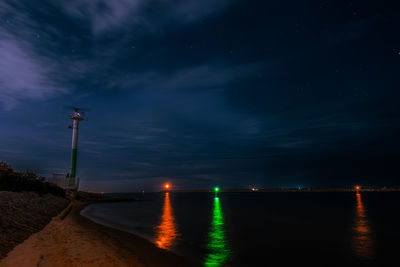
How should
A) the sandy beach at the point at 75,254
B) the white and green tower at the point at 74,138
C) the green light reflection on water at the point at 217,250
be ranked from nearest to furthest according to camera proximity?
the sandy beach at the point at 75,254 < the green light reflection on water at the point at 217,250 < the white and green tower at the point at 74,138

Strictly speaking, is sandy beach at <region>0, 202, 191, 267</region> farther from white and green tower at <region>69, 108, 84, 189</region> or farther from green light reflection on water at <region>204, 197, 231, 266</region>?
white and green tower at <region>69, 108, 84, 189</region>

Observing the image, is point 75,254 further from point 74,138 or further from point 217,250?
point 74,138

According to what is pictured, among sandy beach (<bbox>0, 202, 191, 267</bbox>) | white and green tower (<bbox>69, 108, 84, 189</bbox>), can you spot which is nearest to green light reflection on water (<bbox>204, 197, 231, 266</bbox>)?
sandy beach (<bbox>0, 202, 191, 267</bbox>)

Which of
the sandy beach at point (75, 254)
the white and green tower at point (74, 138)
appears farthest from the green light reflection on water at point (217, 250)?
the white and green tower at point (74, 138)

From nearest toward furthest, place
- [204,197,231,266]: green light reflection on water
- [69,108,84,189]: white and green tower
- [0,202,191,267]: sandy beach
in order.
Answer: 1. [0,202,191,267]: sandy beach
2. [204,197,231,266]: green light reflection on water
3. [69,108,84,189]: white and green tower

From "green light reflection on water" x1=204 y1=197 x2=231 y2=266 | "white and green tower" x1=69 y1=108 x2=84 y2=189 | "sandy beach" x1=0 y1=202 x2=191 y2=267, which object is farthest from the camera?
"white and green tower" x1=69 y1=108 x2=84 y2=189

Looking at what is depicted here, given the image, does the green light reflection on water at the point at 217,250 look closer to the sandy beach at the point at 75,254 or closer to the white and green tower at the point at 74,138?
the sandy beach at the point at 75,254

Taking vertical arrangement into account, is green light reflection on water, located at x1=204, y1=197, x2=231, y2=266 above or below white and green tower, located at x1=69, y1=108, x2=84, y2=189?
below

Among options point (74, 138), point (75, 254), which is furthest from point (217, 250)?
point (74, 138)

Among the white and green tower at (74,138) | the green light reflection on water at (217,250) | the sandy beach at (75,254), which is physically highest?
the white and green tower at (74,138)

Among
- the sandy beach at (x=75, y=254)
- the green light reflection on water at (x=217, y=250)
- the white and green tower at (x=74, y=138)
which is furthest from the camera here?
the white and green tower at (x=74, y=138)

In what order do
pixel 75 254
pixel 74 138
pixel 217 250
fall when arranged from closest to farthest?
pixel 75 254 → pixel 217 250 → pixel 74 138

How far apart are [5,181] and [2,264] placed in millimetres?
23641

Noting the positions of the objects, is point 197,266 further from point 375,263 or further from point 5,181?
point 5,181
